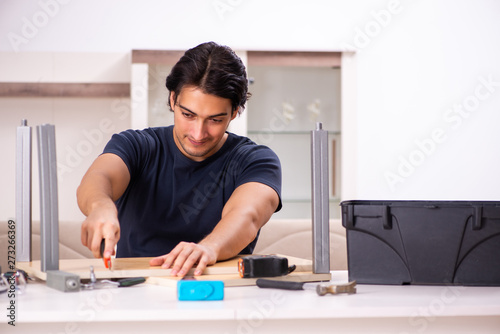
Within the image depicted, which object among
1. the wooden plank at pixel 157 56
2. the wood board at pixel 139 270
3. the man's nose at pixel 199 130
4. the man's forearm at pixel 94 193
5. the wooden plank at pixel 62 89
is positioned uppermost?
the wooden plank at pixel 157 56

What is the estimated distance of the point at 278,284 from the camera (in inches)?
40.9

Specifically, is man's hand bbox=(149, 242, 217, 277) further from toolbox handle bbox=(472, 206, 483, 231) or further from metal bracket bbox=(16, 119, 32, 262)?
toolbox handle bbox=(472, 206, 483, 231)

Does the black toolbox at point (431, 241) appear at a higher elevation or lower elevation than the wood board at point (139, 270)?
higher

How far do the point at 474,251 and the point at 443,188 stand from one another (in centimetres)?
224

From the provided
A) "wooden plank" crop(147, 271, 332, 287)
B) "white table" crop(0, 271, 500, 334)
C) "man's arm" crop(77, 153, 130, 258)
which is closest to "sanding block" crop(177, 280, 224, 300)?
"white table" crop(0, 271, 500, 334)

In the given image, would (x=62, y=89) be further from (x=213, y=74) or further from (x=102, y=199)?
(x=102, y=199)

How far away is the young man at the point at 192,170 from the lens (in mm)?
1528

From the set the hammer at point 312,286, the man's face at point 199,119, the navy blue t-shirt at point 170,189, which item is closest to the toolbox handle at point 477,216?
the hammer at point 312,286

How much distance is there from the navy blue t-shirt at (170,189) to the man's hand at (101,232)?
1.55 ft

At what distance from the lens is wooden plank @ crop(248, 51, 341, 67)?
2.79m

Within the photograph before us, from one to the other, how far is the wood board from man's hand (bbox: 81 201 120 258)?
4cm

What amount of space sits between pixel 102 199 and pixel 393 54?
2.37 metres

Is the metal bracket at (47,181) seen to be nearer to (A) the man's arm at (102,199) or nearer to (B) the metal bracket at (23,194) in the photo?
(A) the man's arm at (102,199)

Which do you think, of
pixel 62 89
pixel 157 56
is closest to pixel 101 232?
pixel 157 56
